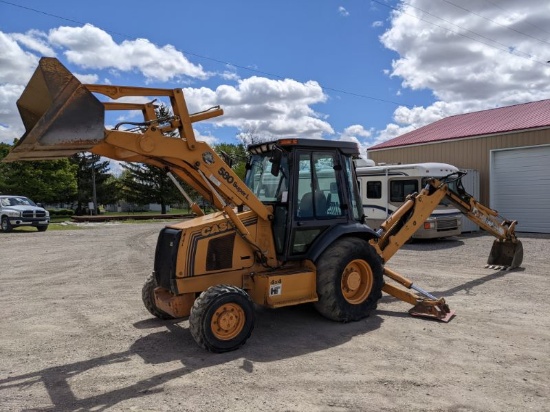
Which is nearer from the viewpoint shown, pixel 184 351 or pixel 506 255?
pixel 184 351

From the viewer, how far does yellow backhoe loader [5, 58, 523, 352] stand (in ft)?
16.0

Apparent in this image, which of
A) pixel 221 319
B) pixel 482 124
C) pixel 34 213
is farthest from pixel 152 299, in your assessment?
pixel 482 124

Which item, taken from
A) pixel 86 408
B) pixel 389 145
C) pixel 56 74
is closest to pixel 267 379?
pixel 86 408

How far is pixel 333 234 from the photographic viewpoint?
6633 millimetres

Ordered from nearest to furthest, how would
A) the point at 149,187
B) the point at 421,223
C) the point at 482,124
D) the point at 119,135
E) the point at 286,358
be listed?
the point at 119,135 → the point at 286,358 → the point at 421,223 → the point at 482,124 → the point at 149,187

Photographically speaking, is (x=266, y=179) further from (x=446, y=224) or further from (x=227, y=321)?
(x=446, y=224)

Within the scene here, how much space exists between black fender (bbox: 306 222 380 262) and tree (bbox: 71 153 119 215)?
4985 cm

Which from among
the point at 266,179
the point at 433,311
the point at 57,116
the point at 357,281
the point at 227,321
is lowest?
Result: the point at 433,311

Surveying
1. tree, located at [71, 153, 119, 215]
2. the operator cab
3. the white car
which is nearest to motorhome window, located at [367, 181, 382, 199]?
the operator cab

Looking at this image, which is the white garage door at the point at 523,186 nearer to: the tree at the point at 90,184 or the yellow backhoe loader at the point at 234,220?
the yellow backhoe loader at the point at 234,220

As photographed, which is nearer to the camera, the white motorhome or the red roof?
the white motorhome

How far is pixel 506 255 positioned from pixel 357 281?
6086mm

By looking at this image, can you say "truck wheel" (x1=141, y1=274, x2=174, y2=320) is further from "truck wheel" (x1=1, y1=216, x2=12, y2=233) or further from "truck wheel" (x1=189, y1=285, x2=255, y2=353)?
"truck wheel" (x1=1, y1=216, x2=12, y2=233)

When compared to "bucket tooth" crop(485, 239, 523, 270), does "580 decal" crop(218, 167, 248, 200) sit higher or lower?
higher
